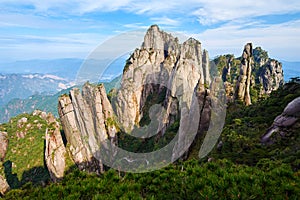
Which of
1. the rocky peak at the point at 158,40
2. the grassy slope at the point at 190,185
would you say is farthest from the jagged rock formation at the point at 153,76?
the grassy slope at the point at 190,185

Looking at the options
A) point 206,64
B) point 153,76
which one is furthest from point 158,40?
point 206,64

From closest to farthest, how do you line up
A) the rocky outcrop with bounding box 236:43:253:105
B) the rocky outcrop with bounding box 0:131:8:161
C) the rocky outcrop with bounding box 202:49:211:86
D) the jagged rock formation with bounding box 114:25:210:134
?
1. the rocky outcrop with bounding box 236:43:253:105
2. the jagged rock formation with bounding box 114:25:210:134
3. the rocky outcrop with bounding box 0:131:8:161
4. the rocky outcrop with bounding box 202:49:211:86

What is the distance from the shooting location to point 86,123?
50.6 m

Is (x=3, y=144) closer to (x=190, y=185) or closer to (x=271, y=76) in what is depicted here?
(x=190, y=185)

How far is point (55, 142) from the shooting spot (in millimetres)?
45781

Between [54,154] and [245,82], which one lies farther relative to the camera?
[54,154]

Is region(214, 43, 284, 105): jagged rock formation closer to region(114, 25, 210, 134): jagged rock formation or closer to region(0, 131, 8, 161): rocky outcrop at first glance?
region(114, 25, 210, 134): jagged rock formation

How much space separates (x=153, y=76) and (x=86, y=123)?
22030 mm

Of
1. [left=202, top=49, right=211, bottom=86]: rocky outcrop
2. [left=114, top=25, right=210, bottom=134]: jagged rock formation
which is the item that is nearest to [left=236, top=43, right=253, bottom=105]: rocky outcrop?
[left=114, top=25, right=210, bottom=134]: jagged rock formation

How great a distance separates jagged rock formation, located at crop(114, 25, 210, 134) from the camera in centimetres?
4869

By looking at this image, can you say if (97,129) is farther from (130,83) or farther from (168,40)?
(168,40)

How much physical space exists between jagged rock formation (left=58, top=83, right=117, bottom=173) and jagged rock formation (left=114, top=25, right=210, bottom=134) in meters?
5.16

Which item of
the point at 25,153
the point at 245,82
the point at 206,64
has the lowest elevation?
the point at 25,153

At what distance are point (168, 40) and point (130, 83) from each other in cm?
2262
